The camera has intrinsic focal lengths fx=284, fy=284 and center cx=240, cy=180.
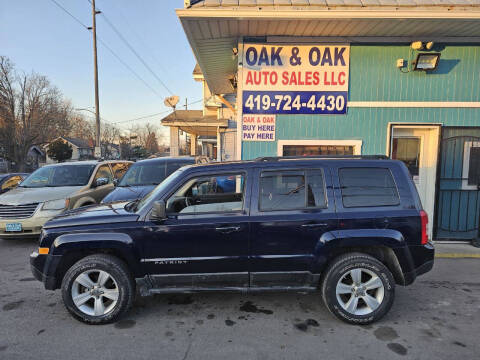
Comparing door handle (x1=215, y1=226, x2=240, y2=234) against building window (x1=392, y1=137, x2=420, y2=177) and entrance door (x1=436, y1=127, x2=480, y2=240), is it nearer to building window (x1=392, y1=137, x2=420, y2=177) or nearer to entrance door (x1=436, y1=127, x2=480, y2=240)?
building window (x1=392, y1=137, x2=420, y2=177)

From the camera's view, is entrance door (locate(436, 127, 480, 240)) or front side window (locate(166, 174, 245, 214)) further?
entrance door (locate(436, 127, 480, 240))

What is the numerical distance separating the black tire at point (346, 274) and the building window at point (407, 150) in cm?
402

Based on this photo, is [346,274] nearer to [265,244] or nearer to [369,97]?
[265,244]

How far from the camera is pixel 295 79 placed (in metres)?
5.93

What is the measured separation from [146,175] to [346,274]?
5.13 meters

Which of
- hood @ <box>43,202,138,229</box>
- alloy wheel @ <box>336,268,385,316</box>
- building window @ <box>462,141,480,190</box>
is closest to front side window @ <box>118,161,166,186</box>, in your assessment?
hood @ <box>43,202,138,229</box>

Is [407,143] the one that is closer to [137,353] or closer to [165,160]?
[165,160]

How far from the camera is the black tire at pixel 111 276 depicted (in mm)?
3059

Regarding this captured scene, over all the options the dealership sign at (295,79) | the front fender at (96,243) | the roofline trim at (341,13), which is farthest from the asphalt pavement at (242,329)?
the roofline trim at (341,13)

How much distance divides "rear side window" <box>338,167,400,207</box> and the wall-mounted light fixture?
12.6ft

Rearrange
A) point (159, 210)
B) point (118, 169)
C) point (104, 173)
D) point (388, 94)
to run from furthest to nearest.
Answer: point (118, 169) < point (104, 173) < point (388, 94) < point (159, 210)

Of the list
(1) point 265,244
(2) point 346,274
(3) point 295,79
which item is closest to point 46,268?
(1) point 265,244

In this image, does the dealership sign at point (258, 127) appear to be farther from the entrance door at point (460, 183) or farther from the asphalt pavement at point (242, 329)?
the entrance door at point (460, 183)

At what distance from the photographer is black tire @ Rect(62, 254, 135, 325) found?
3059mm
